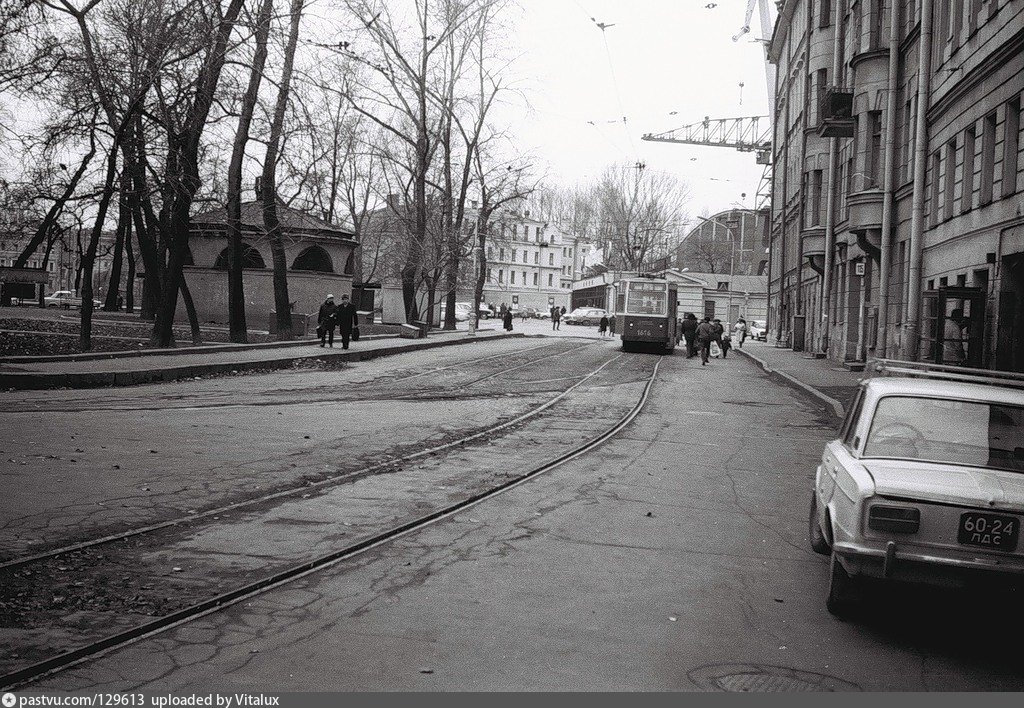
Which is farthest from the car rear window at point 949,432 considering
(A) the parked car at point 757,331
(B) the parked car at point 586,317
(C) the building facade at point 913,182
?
(B) the parked car at point 586,317

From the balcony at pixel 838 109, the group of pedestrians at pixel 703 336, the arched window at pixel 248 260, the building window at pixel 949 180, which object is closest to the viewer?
the building window at pixel 949 180

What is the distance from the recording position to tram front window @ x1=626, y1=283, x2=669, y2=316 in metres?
43.7

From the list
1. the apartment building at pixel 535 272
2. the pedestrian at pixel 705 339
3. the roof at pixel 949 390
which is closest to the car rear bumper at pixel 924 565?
the roof at pixel 949 390

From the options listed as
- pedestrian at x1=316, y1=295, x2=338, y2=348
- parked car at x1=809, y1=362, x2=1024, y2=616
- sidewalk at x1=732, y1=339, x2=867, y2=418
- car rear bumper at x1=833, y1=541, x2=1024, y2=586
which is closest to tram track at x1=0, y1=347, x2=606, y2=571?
parked car at x1=809, y1=362, x2=1024, y2=616

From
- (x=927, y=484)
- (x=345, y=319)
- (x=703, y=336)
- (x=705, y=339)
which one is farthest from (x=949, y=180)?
(x=927, y=484)

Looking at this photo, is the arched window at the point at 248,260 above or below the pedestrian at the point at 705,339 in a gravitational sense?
above

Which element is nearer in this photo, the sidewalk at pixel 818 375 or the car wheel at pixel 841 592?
the car wheel at pixel 841 592

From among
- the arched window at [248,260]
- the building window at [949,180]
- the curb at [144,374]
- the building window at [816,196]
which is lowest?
the curb at [144,374]

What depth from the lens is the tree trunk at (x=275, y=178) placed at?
88.6 ft

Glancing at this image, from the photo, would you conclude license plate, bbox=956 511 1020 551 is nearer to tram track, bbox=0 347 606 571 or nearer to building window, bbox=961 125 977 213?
tram track, bbox=0 347 606 571

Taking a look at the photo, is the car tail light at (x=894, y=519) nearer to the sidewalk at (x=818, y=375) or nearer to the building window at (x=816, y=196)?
the sidewalk at (x=818, y=375)

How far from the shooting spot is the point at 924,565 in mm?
5891

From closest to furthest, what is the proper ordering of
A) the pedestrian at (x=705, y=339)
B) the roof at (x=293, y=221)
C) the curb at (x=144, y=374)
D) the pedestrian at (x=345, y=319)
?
the curb at (x=144, y=374)
the pedestrian at (x=345, y=319)
the pedestrian at (x=705, y=339)
the roof at (x=293, y=221)

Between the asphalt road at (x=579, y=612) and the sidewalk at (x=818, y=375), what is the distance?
9074 millimetres
